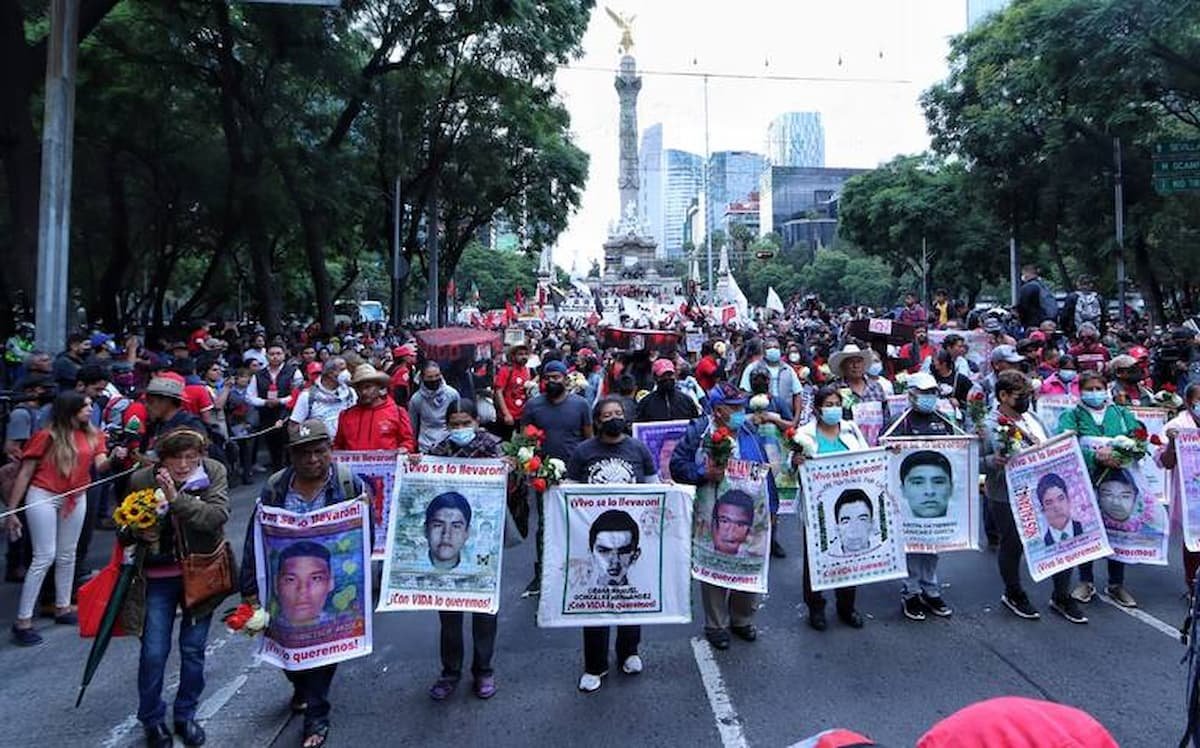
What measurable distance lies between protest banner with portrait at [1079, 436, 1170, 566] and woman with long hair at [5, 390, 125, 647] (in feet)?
24.0

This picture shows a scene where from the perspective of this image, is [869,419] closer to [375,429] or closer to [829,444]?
[829,444]

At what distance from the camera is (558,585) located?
490 centimetres

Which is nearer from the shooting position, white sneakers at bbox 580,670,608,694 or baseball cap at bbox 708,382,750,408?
white sneakers at bbox 580,670,608,694

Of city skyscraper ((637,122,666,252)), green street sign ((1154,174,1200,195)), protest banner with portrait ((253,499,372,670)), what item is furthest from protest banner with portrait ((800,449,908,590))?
city skyscraper ((637,122,666,252))

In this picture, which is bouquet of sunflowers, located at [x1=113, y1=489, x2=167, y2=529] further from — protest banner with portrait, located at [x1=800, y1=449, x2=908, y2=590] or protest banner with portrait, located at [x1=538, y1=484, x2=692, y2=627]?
protest banner with portrait, located at [x1=800, y1=449, x2=908, y2=590]

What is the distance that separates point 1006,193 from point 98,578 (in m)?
27.1

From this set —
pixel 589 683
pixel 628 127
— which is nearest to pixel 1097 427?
pixel 589 683

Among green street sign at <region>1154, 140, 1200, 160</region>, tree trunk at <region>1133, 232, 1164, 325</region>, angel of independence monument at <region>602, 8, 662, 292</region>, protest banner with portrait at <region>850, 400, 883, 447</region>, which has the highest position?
angel of independence monument at <region>602, 8, 662, 292</region>

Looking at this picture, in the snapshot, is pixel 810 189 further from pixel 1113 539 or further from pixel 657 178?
pixel 1113 539

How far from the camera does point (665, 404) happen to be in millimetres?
7707

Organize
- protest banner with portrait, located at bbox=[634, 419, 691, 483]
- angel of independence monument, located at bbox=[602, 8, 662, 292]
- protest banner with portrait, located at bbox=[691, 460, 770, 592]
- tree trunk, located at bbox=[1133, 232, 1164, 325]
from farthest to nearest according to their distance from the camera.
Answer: angel of independence monument, located at bbox=[602, 8, 662, 292], tree trunk, located at bbox=[1133, 232, 1164, 325], protest banner with portrait, located at bbox=[634, 419, 691, 483], protest banner with portrait, located at bbox=[691, 460, 770, 592]

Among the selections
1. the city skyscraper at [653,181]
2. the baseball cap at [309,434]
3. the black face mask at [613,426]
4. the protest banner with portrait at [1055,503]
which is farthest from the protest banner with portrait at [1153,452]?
the city skyscraper at [653,181]

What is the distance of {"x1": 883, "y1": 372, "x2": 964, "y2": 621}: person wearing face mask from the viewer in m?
5.92

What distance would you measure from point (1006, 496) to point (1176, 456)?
4.56 feet
